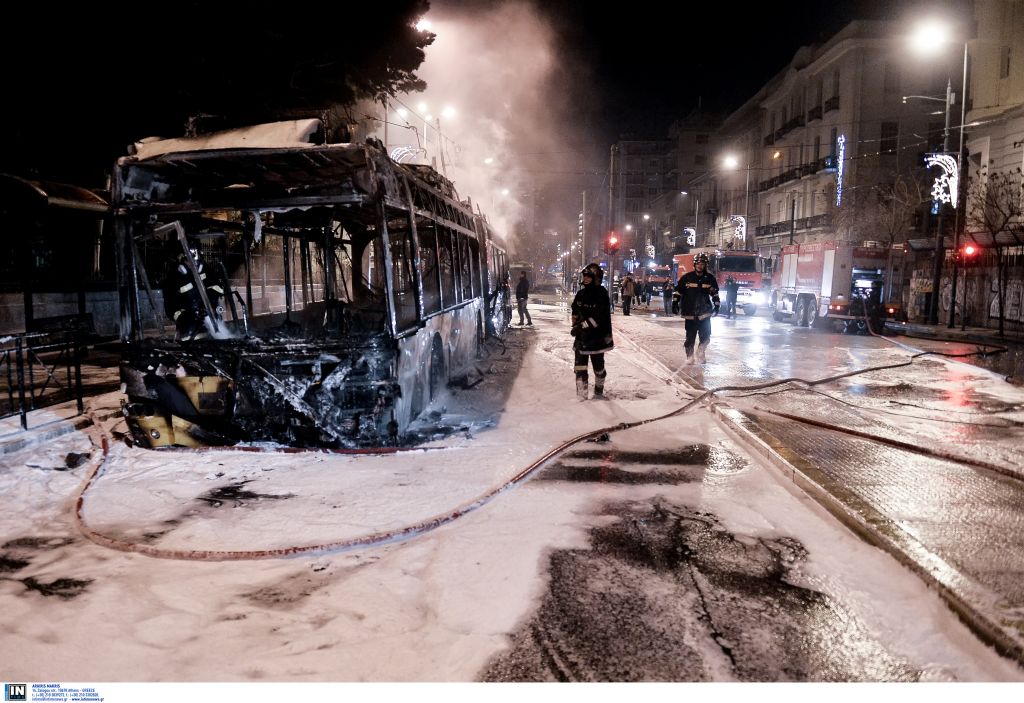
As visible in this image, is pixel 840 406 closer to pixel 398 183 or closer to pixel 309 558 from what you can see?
pixel 398 183

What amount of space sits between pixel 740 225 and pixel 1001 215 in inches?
1353

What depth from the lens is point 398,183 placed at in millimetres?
6891

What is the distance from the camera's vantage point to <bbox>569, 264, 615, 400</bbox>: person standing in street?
9.23 meters

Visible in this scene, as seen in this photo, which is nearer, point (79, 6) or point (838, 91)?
point (79, 6)

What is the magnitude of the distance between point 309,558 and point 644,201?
119 metres

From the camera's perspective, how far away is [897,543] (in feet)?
13.2

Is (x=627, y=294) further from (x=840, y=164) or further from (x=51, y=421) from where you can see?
(x=51, y=421)

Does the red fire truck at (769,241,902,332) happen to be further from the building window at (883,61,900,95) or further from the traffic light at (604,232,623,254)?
the building window at (883,61,900,95)

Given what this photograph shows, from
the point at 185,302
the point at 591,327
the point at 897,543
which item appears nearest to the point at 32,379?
the point at 185,302

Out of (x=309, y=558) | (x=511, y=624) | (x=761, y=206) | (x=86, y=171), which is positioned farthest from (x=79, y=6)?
(x=761, y=206)

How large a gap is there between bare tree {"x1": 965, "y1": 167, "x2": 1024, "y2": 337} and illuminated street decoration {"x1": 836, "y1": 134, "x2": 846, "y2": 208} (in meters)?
14.2

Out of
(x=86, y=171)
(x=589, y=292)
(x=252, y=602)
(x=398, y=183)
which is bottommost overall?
(x=252, y=602)

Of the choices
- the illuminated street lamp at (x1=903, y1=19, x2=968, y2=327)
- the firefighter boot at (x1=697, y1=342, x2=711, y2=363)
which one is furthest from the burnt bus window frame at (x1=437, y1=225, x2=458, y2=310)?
the illuminated street lamp at (x1=903, y1=19, x2=968, y2=327)

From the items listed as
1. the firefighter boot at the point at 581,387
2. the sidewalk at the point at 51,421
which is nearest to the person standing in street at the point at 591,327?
the firefighter boot at the point at 581,387
